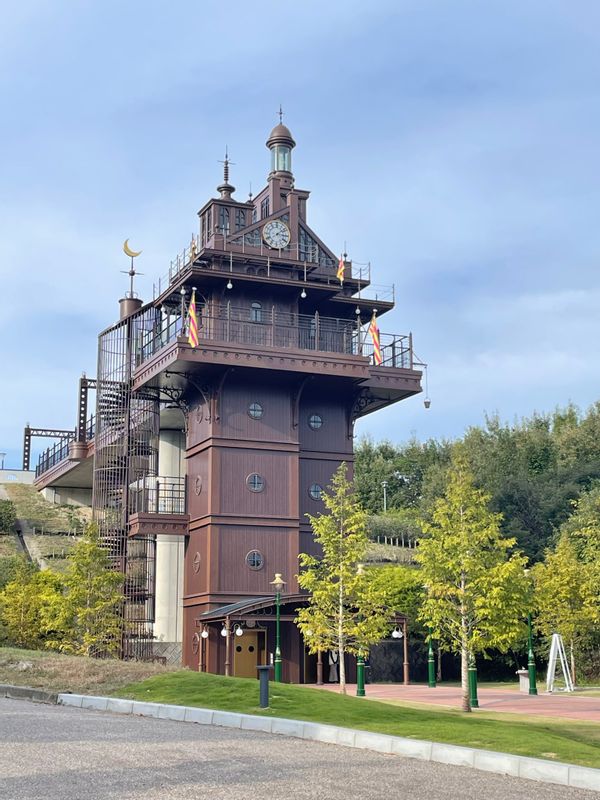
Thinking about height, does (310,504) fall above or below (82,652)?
above

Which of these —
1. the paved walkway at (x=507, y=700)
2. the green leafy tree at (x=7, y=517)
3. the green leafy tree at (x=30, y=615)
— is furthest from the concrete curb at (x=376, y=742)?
the green leafy tree at (x=7, y=517)

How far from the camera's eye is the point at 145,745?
1441 centimetres

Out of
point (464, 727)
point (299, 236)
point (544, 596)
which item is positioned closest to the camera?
point (464, 727)

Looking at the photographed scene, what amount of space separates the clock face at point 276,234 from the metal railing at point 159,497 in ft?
36.9

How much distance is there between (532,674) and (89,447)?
32.0 metres

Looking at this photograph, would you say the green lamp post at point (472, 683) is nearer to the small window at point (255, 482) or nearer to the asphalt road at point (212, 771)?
the asphalt road at point (212, 771)

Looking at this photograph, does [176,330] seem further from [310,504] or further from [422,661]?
[422,661]

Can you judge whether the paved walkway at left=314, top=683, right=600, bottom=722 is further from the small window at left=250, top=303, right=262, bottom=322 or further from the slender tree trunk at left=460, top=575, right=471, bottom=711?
the small window at left=250, top=303, right=262, bottom=322

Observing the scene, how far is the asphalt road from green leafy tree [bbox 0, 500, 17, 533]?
50129 millimetres

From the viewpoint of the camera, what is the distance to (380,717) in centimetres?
1894

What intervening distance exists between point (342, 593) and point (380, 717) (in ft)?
49.8

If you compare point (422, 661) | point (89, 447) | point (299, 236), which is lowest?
point (422, 661)

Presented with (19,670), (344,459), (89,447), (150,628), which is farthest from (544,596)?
(89,447)

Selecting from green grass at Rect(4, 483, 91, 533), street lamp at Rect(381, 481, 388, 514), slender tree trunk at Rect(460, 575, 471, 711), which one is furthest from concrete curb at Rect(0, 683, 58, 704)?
street lamp at Rect(381, 481, 388, 514)
